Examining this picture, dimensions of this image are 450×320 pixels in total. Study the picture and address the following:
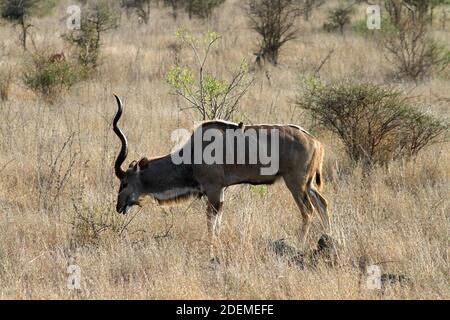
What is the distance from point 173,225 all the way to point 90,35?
466 inches

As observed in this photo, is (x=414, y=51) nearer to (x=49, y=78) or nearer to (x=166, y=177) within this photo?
(x=49, y=78)

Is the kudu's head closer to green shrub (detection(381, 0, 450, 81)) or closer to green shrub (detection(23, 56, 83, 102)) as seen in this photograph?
green shrub (detection(23, 56, 83, 102))

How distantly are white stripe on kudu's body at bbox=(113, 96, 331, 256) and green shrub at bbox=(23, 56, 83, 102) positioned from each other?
6.95m

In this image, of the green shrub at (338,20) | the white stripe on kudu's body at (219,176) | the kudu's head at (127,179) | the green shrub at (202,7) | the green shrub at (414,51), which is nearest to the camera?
the white stripe on kudu's body at (219,176)

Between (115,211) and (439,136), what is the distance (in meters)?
5.62

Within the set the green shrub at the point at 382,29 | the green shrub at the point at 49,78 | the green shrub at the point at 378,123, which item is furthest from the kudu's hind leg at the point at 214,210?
the green shrub at the point at 382,29

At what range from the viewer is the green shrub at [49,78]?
13805mm

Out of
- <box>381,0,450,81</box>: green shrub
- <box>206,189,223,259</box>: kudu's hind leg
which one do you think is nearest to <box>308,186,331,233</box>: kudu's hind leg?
<box>206,189,223,259</box>: kudu's hind leg

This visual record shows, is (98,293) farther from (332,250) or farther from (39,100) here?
(39,100)

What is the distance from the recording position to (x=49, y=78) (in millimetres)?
13781

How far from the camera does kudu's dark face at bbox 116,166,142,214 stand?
7.17 metres

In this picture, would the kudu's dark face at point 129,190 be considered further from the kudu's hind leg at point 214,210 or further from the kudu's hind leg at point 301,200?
the kudu's hind leg at point 301,200
